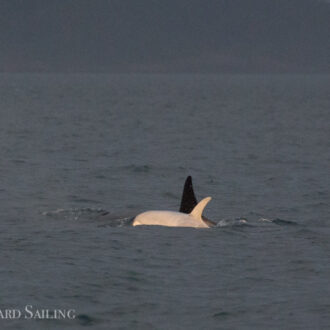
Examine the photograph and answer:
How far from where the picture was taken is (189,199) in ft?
82.3

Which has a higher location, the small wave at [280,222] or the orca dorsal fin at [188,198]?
the orca dorsal fin at [188,198]

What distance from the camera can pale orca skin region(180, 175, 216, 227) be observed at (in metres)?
24.8

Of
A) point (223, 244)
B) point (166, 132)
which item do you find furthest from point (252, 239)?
point (166, 132)

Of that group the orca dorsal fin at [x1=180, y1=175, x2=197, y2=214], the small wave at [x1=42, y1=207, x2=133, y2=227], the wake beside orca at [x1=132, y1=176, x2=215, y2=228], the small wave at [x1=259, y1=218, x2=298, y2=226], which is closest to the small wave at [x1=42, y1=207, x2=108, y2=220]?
the small wave at [x1=42, y1=207, x2=133, y2=227]

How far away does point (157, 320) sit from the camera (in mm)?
16812

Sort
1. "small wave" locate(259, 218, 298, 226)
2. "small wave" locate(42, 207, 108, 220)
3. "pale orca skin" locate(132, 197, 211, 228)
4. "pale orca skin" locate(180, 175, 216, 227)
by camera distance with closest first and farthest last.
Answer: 1. "pale orca skin" locate(132, 197, 211, 228)
2. "pale orca skin" locate(180, 175, 216, 227)
3. "small wave" locate(259, 218, 298, 226)
4. "small wave" locate(42, 207, 108, 220)

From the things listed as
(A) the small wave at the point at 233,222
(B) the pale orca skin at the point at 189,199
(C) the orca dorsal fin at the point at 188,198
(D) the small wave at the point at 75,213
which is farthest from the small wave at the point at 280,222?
(D) the small wave at the point at 75,213

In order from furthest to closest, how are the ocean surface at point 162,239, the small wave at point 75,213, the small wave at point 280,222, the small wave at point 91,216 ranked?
1. the small wave at point 75,213
2. the small wave at point 280,222
3. the small wave at point 91,216
4. the ocean surface at point 162,239

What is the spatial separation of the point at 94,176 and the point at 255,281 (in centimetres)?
1652

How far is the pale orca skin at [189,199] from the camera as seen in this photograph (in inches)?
978

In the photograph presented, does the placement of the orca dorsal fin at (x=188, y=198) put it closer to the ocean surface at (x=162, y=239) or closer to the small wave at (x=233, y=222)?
the small wave at (x=233, y=222)

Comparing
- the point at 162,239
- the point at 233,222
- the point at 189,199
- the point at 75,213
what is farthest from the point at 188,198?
the point at 75,213

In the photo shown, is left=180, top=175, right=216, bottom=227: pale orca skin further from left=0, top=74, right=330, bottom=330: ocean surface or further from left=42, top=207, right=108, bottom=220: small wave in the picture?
left=42, top=207, right=108, bottom=220: small wave

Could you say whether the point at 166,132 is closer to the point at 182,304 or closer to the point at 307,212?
the point at 307,212
